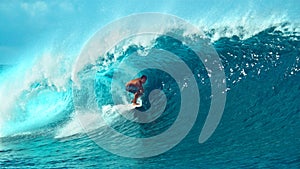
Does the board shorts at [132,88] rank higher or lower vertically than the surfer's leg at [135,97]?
higher

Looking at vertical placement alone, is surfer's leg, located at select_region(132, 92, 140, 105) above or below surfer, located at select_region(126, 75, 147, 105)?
below

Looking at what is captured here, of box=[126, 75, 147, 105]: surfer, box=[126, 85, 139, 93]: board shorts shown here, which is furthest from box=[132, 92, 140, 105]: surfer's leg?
box=[126, 85, 139, 93]: board shorts

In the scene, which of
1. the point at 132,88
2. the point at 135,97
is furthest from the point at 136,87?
A: the point at 135,97

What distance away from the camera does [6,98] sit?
486 inches

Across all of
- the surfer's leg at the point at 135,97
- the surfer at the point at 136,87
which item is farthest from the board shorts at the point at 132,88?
the surfer's leg at the point at 135,97

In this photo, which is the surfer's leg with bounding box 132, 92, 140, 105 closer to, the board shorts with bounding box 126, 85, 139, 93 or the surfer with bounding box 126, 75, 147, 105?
the surfer with bounding box 126, 75, 147, 105

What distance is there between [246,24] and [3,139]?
10.4 m

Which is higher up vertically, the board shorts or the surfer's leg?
the board shorts

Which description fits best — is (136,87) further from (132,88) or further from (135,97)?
(135,97)

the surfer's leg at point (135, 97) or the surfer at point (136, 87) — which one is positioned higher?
the surfer at point (136, 87)

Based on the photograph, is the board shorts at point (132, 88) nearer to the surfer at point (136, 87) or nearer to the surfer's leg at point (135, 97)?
the surfer at point (136, 87)

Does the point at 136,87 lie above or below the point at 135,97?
above

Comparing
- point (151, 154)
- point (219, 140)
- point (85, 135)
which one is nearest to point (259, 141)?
point (219, 140)

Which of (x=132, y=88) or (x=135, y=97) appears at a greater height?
(x=132, y=88)
